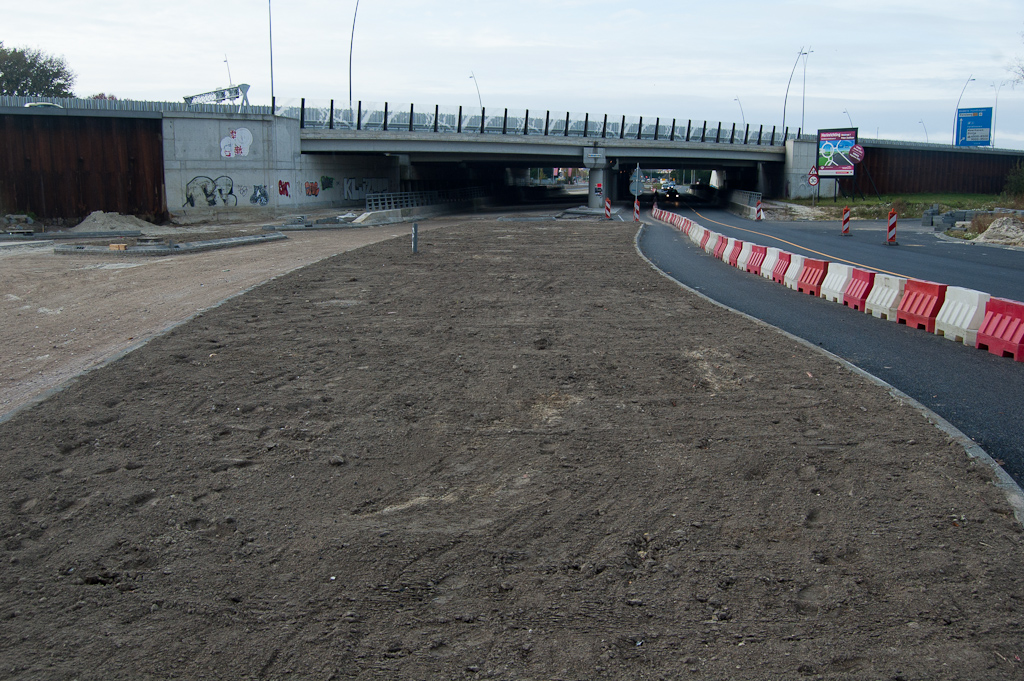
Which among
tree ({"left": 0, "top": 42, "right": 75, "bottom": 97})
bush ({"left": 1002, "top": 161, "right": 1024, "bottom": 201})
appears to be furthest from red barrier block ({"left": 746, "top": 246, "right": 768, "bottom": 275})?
tree ({"left": 0, "top": 42, "right": 75, "bottom": 97})

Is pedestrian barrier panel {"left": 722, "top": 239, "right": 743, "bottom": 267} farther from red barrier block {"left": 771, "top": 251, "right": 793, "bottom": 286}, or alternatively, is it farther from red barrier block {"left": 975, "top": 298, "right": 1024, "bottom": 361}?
red barrier block {"left": 975, "top": 298, "right": 1024, "bottom": 361}

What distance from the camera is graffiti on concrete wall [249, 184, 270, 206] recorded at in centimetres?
4259

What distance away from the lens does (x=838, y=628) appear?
376 cm

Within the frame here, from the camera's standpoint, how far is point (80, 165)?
124 ft

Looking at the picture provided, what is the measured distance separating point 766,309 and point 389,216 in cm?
3393

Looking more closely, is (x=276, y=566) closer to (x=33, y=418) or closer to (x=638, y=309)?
(x=33, y=418)

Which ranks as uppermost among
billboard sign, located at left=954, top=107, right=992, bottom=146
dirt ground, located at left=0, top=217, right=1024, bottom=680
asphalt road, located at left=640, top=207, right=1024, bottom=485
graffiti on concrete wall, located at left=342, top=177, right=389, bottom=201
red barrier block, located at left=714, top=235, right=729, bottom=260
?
billboard sign, located at left=954, top=107, right=992, bottom=146

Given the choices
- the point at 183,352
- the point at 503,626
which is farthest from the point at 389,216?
the point at 503,626

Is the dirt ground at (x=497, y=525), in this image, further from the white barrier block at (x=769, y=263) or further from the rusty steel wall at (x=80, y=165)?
the rusty steel wall at (x=80, y=165)

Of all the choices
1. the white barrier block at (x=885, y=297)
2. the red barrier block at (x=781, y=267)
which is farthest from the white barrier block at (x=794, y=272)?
the white barrier block at (x=885, y=297)

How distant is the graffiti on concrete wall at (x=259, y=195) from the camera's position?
42.6 meters

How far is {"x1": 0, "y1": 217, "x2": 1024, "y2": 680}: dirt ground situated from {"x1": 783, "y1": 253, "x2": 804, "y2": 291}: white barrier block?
752 centimetres

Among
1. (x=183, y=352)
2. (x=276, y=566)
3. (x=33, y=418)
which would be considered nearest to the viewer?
(x=276, y=566)

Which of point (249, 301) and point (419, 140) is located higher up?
point (419, 140)
